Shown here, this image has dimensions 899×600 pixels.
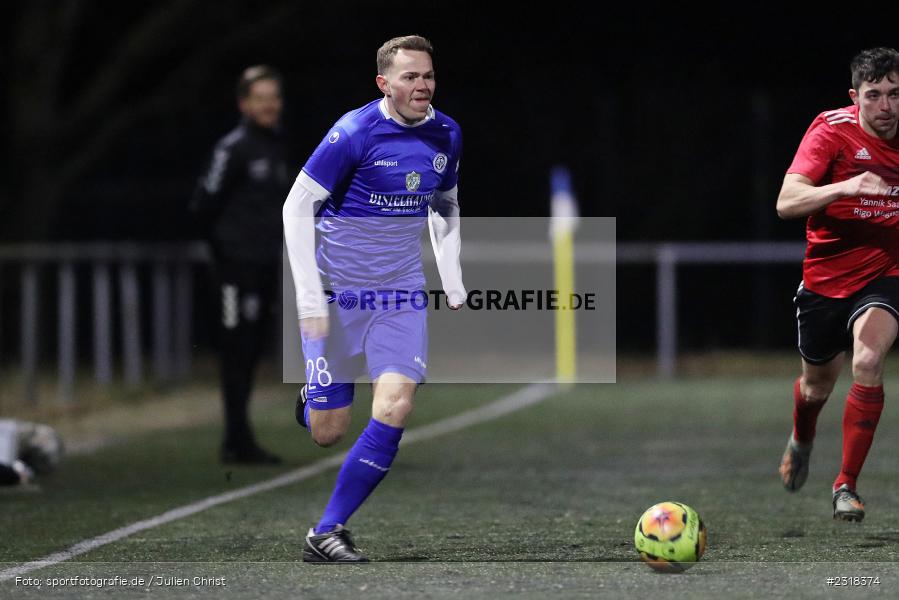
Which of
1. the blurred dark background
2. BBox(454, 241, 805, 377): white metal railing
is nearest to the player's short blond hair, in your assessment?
BBox(454, 241, 805, 377): white metal railing

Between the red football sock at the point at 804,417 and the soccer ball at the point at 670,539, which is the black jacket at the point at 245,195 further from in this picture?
the soccer ball at the point at 670,539

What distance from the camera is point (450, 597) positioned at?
5902 millimetres

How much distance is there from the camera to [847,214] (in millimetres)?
7961

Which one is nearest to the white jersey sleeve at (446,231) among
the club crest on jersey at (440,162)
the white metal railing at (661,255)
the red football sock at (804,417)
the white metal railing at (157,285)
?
the club crest on jersey at (440,162)

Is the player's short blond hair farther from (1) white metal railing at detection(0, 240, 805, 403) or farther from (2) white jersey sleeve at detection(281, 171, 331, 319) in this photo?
(1) white metal railing at detection(0, 240, 805, 403)

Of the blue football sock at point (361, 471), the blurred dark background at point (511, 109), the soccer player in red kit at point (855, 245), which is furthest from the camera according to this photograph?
the blurred dark background at point (511, 109)

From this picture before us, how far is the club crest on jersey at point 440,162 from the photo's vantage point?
7207 millimetres

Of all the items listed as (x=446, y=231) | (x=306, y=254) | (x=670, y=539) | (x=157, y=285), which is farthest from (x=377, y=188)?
(x=157, y=285)

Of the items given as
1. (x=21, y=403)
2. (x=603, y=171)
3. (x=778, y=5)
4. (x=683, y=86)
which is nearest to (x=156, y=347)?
(x=21, y=403)

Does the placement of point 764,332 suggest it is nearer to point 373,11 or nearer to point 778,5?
point 778,5

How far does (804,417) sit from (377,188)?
2708 mm

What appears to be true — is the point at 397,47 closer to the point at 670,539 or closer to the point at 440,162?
the point at 440,162

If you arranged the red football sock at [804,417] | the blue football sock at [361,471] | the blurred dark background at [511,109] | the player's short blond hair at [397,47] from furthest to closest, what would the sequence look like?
the blurred dark background at [511,109] < the red football sock at [804,417] < the player's short blond hair at [397,47] < the blue football sock at [361,471]

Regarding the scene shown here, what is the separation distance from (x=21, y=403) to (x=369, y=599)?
9.86 m
